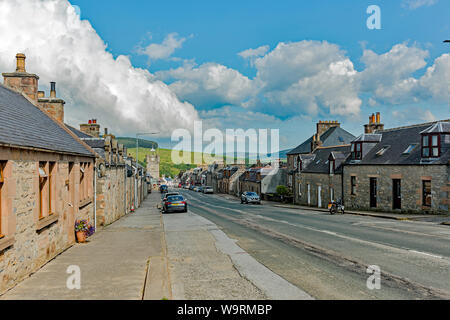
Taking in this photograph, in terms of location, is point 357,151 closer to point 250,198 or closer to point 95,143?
point 250,198

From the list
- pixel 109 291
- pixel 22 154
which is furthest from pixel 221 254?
pixel 22 154

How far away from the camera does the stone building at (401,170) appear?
84.5 ft

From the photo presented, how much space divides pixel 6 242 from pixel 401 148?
98.3 feet

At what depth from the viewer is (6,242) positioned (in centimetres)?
735

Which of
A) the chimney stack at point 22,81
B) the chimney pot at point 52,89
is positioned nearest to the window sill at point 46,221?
the chimney stack at point 22,81

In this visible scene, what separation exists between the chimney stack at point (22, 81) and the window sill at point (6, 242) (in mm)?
9416

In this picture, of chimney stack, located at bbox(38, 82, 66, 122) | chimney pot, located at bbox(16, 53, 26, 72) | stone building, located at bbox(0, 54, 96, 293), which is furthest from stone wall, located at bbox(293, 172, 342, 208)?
chimney pot, located at bbox(16, 53, 26, 72)

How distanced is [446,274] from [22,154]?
10.4 meters

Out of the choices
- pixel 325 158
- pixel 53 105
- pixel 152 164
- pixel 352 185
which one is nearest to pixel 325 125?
pixel 325 158

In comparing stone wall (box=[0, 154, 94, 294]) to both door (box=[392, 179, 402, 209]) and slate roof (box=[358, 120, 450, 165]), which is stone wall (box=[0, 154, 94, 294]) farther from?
door (box=[392, 179, 402, 209])

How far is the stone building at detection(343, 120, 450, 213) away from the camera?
2577 cm

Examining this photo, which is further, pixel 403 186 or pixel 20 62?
pixel 403 186

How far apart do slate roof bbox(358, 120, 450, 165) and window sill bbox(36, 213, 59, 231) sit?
81.1ft

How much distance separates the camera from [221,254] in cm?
1173
